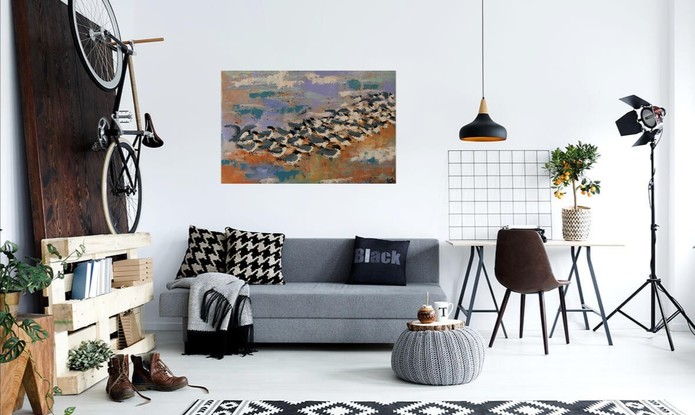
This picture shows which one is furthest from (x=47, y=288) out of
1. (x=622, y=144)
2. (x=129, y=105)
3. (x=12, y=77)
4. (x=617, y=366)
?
(x=622, y=144)

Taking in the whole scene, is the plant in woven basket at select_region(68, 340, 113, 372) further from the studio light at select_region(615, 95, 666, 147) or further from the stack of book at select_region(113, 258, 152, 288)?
the studio light at select_region(615, 95, 666, 147)

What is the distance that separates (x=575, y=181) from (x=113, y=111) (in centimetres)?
357

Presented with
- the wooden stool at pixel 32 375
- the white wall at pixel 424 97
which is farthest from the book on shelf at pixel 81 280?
the white wall at pixel 424 97

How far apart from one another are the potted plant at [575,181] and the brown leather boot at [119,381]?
3362 mm

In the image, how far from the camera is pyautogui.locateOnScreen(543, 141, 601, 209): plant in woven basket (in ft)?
16.9

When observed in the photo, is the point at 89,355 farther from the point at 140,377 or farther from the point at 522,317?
the point at 522,317

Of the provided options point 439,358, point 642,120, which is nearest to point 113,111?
A: point 439,358

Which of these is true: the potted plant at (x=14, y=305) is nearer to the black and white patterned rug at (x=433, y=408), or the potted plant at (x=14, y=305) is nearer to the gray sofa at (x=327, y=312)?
the black and white patterned rug at (x=433, y=408)

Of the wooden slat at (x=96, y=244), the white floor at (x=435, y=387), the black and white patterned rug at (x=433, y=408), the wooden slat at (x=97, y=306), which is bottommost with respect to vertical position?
the white floor at (x=435, y=387)

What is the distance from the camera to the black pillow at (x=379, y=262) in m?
5.01

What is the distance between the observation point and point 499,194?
17.9 feet

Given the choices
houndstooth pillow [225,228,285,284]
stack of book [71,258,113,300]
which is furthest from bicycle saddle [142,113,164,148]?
stack of book [71,258,113,300]

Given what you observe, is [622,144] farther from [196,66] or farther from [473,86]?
[196,66]

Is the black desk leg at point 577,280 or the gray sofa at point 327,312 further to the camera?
the black desk leg at point 577,280
